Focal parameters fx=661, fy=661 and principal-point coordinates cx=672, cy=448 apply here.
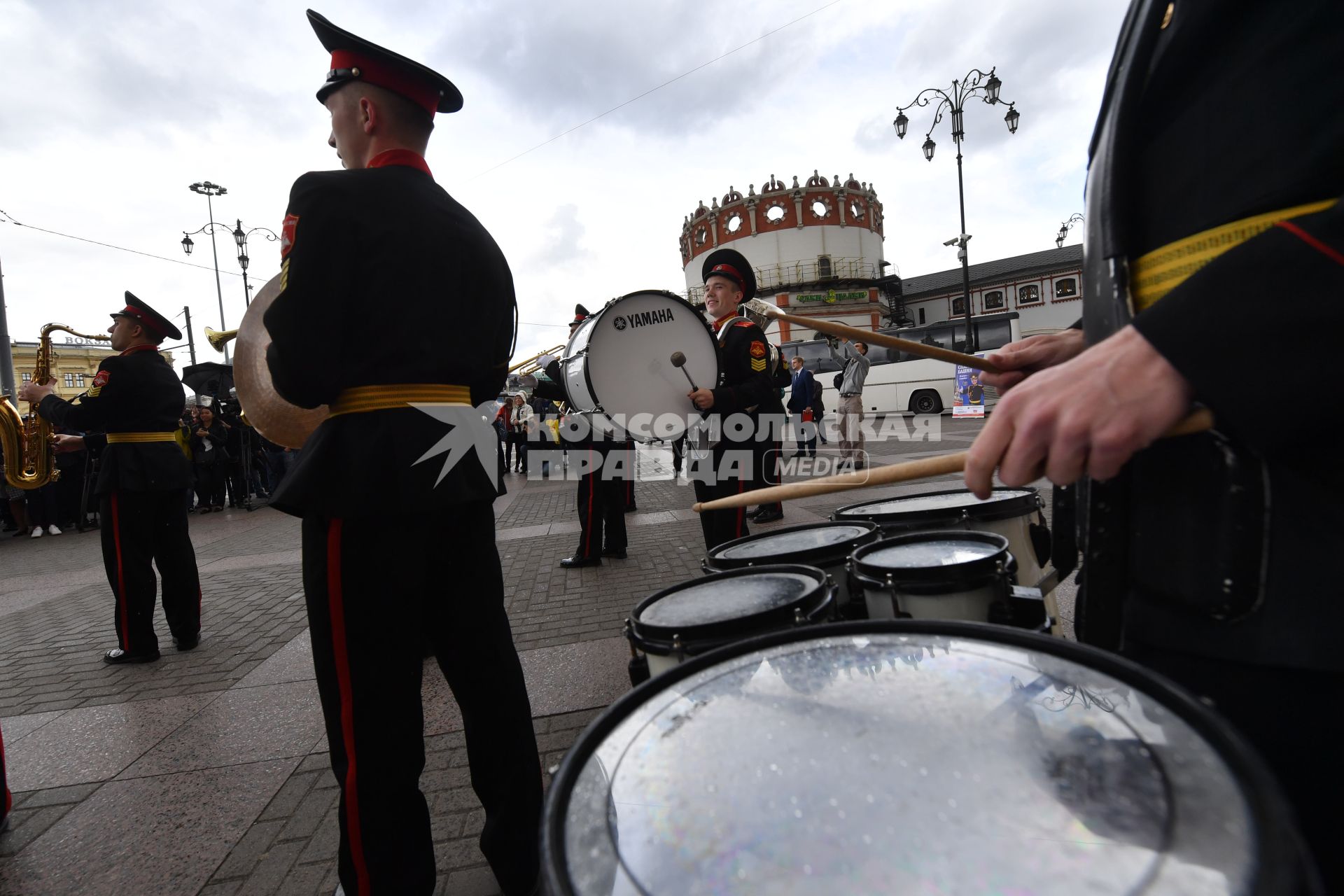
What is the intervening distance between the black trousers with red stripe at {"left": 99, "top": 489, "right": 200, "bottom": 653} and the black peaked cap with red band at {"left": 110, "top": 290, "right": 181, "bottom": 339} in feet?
3.28

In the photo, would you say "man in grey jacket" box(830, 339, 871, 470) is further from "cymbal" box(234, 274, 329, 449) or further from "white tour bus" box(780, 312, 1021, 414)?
"white tour bus" box(780, 312, 1021, 414)

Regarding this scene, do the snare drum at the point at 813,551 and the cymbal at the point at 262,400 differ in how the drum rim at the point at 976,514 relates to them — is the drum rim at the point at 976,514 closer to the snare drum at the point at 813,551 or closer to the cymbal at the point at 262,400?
the snare drum at the point at 813,551

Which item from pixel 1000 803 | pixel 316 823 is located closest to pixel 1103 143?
pixel 1000 803

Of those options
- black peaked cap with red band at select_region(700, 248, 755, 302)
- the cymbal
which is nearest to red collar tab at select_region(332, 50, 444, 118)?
the cymbal

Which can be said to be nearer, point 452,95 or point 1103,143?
point 1103,143

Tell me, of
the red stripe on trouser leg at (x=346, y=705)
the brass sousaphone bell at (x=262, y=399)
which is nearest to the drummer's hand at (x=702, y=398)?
the brass sousaphone bell at (x=262, y=399)

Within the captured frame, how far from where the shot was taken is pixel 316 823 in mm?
2123

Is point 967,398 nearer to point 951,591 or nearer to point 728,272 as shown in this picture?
point 728,272

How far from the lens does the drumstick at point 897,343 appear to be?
133cm

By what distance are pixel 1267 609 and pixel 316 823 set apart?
2500mm

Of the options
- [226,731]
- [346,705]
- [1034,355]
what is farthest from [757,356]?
[226,731]

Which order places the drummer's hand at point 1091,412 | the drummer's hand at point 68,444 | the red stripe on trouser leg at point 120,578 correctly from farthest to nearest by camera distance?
1. the drummer's hand at point 68,444
2. the red stripe on trouser leg at point 120,578
3. the drummer's hand at point 1091,412

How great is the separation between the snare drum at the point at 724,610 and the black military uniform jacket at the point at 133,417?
3572 millimetres

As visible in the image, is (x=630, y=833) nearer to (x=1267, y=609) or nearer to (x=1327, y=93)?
(x=1267, y=609)
